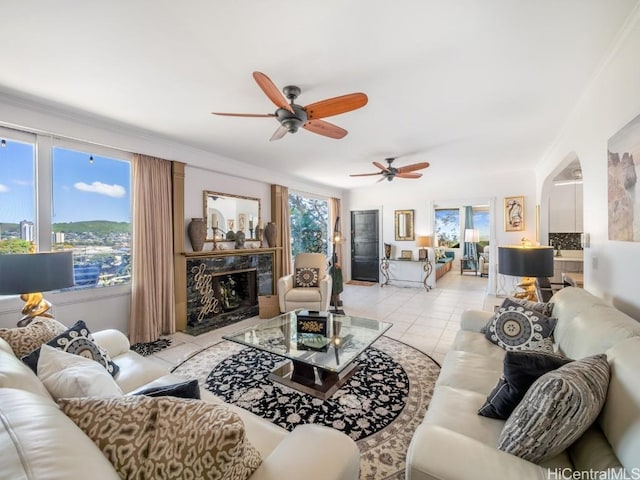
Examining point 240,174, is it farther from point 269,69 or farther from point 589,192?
point 589,192

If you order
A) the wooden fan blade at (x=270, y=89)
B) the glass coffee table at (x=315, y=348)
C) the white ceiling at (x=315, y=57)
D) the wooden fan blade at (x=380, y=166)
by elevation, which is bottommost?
the glass coffee table at (x=315, y=348)

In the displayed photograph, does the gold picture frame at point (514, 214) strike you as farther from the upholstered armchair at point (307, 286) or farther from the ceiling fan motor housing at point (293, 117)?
the ceiling fan motor housing at point (293, 117)

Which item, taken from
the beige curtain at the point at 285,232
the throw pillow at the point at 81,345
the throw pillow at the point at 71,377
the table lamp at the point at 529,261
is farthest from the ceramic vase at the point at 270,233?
the throw pillow at the point at 71,377

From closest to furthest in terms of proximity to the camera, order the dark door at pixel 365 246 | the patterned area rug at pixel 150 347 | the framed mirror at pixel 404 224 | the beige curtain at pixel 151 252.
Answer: the patterned area rug at pixel 150 347, the beige curtain at pixel 151 252, the framed mirror at pixel 404 224, the dark door at pixel 365 246

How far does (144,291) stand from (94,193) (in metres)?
1.26

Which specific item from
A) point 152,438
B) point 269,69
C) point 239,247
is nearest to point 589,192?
point 269,69

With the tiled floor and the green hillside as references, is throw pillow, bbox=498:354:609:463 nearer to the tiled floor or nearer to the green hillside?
the tiled floor

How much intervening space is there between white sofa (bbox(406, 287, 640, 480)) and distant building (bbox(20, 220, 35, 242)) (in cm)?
Answer: 366

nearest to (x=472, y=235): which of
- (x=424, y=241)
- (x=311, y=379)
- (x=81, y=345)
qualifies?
(x=424, y=241)

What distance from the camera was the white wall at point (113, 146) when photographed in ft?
8.49

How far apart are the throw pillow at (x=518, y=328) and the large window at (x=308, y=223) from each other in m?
4.47

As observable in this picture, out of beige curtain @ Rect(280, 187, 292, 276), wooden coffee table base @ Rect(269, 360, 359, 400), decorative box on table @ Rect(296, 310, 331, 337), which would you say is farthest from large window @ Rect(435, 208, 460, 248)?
wooden coffee table base @ Rect(269, 360, 359, 400)

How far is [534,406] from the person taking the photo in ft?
3.27

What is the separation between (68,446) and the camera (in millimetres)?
618
